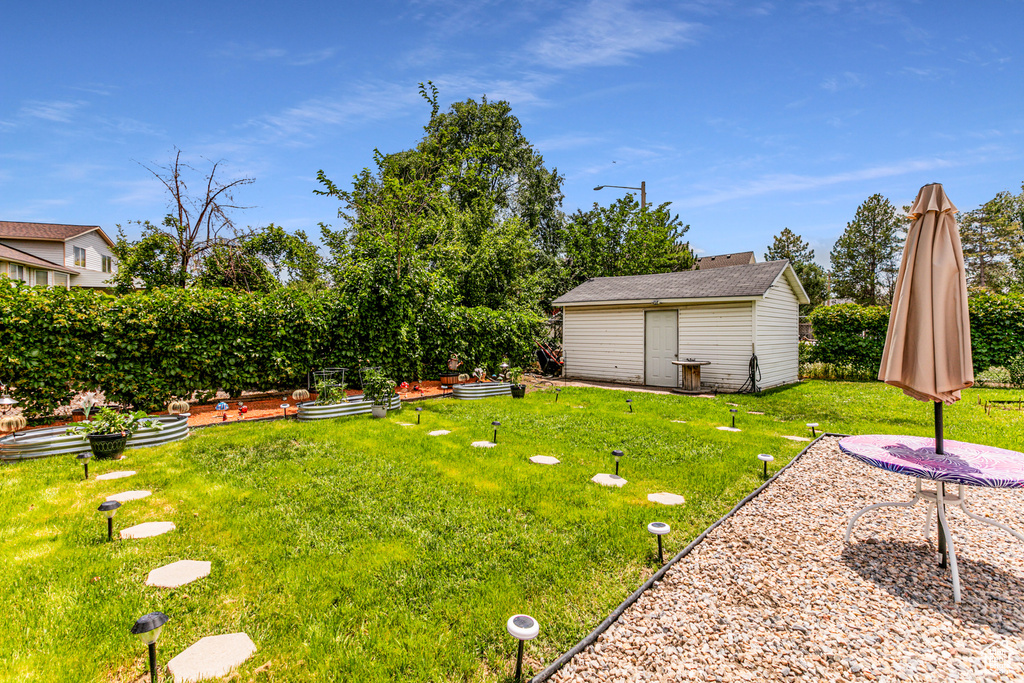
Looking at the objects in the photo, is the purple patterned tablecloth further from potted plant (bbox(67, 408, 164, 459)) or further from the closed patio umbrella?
potted plant (bbox(67, 408, 164, 459))

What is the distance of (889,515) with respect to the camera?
3.74 m

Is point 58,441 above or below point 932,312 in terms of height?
below

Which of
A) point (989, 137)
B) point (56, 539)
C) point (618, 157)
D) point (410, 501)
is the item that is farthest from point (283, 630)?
point (618, 157)

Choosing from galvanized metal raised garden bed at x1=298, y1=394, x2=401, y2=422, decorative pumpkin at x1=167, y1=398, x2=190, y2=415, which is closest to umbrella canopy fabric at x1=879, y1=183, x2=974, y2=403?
galvanized metal raised garden bed at x1=298, y1=394, x2=401, y2=422

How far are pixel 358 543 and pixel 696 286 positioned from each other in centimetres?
1193

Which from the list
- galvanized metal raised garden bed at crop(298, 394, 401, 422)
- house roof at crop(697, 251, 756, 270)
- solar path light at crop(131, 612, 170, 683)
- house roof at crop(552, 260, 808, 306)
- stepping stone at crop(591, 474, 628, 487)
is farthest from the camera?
house roof at crop(697, 251, 756, 270)

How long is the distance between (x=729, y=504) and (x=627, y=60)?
9.96 metres

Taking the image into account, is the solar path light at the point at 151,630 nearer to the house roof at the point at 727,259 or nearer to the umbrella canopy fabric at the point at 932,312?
the umbrella canopy fabric at the point at 932,312

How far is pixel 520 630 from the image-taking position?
183cm

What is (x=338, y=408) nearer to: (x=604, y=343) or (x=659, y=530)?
(x=659, y=530)

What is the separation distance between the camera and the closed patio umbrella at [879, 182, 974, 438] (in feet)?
9.56

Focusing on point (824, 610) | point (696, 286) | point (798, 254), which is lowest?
point (824, 610)

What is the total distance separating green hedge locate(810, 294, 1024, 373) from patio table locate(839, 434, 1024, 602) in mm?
10299

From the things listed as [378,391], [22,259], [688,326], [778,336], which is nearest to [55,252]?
[22,259]
